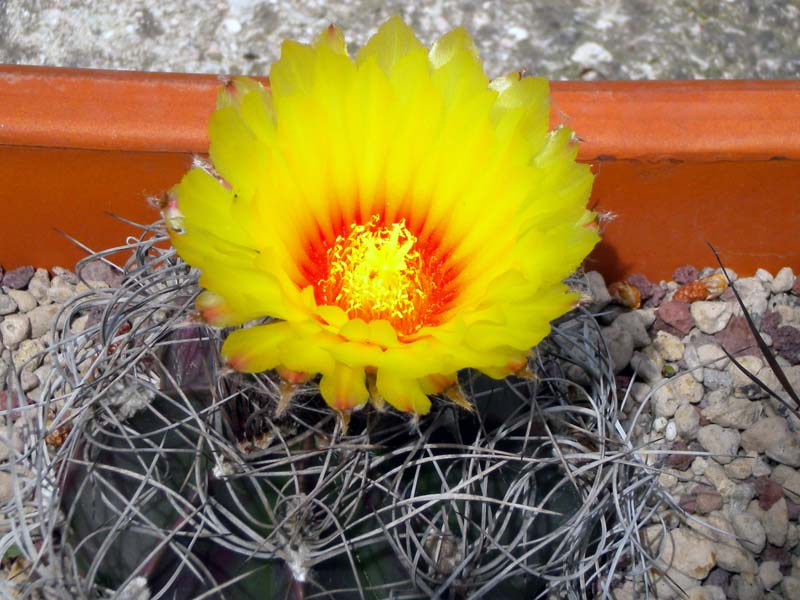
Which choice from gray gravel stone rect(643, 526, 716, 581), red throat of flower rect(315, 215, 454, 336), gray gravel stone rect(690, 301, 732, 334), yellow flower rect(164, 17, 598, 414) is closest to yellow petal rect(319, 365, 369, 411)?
yellow flower rect(164, 17, 598, 414)

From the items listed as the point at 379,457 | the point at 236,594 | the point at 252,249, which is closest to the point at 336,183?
the point at 252,249

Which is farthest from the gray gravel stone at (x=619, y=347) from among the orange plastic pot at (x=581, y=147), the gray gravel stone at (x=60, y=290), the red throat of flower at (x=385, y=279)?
the gray gravel stone at (x=60, y=290)

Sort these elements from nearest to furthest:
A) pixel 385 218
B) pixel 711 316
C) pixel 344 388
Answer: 1. pixel 344 388
2. pixel 385 218
3. pixel 711 316

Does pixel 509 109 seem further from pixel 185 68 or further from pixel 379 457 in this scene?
pixel 185 68

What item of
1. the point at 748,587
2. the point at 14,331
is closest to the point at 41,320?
the point at 14,331

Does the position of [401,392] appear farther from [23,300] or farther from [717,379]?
[23,300]

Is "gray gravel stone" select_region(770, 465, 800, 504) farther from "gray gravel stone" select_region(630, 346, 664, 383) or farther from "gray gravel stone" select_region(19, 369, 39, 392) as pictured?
"gray gravel stone" select_region(19, 369, 39, 392)

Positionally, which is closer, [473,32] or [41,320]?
[41,320]
